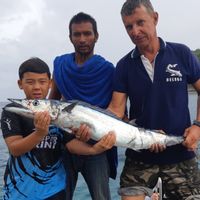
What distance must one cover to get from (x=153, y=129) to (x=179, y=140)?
33 cm

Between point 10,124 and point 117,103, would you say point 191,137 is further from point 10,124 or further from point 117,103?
point 10,124

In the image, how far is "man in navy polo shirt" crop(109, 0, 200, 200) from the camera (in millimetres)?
4773

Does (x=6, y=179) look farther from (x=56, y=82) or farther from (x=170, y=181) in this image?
(x=170, y=181)

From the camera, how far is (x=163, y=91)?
478cm

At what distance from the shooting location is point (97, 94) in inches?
194

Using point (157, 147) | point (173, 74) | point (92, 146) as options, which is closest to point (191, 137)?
point (157, 147)

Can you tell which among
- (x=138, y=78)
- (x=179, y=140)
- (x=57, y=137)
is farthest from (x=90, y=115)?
(x=179, y=140)

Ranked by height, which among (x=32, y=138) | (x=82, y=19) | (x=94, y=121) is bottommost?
(x=32, y=138)

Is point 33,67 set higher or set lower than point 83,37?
lower

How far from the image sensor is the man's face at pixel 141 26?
15.5ft

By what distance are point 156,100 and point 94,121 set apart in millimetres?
822

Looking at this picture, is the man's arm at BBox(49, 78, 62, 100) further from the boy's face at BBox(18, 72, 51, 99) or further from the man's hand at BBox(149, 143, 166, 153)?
the man's hand at BBox(149, 143, 166, 153)

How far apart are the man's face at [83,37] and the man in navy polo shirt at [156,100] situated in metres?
0.46

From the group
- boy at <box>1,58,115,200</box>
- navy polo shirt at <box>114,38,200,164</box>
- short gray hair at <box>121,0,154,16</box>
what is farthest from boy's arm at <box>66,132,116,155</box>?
short gray hair at <box>121,0,154,16</box>
